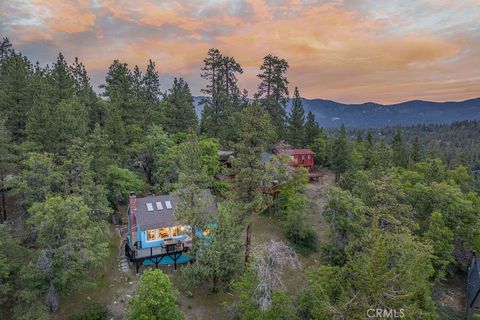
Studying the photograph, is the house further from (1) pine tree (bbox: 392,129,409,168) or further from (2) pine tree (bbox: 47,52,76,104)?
(2) pine tree (bbox: 47,52,76,104)

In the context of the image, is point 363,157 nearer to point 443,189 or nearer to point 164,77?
point 443,189

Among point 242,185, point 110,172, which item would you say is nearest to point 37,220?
point 110,172

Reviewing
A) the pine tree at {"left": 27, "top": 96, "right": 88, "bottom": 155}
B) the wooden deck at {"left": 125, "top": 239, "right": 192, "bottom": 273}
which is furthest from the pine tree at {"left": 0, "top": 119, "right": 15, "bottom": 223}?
the wooden deck at {"left": 125, "top": 239, "right": 192, "bottom": 273}

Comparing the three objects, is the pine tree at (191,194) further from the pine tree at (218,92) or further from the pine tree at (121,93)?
the pine tree at (218,92)

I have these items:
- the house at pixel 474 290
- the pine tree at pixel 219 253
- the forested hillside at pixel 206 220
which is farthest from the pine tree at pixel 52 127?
the house at pixel 474 290

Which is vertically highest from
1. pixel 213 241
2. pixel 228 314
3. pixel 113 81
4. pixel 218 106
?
pixel 113 81
